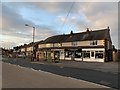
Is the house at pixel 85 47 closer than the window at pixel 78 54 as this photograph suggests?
Yes

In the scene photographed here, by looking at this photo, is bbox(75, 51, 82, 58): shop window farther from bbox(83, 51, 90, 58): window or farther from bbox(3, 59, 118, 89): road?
bbox(3, 59, 118, 89): road

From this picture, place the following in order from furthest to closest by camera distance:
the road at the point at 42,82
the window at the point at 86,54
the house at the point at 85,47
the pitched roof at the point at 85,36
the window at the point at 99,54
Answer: the pitched roof at the point at 85,36 < the window at the point at 86,54 < the house at the point at 85,47 < the window at the point at 99,54 < the road at the point at 42,82

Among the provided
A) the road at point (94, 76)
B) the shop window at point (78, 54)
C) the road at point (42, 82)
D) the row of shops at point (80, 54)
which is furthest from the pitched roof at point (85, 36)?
the road at point (42, 82)

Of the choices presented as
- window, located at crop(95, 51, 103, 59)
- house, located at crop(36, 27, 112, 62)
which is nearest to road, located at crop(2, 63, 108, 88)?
house, located at crop(36, 27, 112, 62)

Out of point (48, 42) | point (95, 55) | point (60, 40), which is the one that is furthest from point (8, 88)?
point (48, 42)

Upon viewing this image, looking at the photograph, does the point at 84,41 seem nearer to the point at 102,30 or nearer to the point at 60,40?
the point at 102,30

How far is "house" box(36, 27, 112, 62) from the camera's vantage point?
47250mm

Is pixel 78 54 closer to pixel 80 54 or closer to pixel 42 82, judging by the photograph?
pixel 80 54

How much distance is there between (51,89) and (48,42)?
58.8m

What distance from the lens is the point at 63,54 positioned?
2244 inches

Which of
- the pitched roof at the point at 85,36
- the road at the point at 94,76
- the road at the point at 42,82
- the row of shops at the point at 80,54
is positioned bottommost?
the road at the point at 94,76

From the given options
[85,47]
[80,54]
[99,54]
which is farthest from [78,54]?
[99,54]

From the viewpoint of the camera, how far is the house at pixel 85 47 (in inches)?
1860

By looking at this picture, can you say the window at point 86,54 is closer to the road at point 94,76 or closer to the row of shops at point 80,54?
the row of shops at point 80,54
